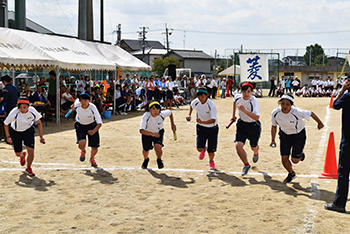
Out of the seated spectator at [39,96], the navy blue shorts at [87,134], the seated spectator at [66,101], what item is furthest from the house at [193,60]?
the navy blue shorts at [87,134]

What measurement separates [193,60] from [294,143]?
77890 mm

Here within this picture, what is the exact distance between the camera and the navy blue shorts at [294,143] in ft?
23.9

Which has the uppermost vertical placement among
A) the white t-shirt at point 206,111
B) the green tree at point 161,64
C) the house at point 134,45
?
the house at point 134,45

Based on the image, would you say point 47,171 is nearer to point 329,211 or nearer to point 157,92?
point 329,211

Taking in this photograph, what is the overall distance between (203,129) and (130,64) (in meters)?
15.2

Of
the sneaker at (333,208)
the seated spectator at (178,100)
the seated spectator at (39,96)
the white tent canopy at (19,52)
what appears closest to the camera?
the sneaker at (333,208)

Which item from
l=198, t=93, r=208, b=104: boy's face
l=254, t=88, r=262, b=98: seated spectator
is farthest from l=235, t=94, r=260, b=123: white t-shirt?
l=254, t=88, r=262, b=98: seated spectator

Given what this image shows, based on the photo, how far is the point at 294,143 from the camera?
7.34 metres

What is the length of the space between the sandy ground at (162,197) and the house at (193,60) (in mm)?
73099

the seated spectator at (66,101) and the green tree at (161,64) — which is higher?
the green tree at (161,64)

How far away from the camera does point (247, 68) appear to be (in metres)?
37.7

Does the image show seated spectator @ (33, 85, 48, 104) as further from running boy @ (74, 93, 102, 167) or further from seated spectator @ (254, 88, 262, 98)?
seated spectator @ (254, 88, 262, 98)

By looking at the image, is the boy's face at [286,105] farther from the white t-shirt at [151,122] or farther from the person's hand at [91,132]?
the person's hand at [91,132]

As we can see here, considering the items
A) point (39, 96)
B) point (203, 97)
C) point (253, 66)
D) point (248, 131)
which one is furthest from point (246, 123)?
point (253, 66)
